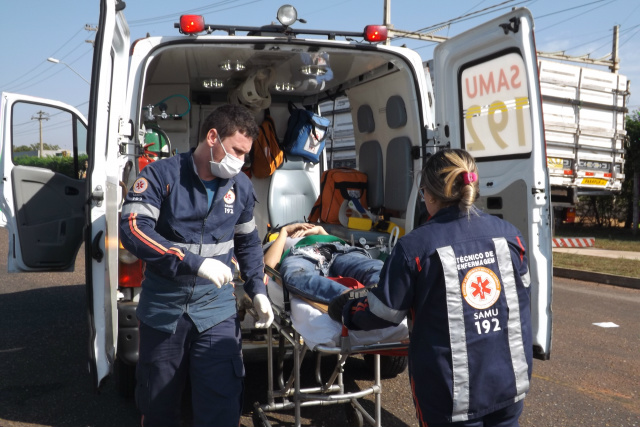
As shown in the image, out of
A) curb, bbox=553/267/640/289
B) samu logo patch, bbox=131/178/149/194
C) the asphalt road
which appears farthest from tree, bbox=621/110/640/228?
samu logo patch, bbox=131/178/149/194

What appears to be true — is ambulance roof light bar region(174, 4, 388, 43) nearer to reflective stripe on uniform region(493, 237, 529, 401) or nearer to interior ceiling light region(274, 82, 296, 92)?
interior ceiling light region(274, 82, 296, 92)

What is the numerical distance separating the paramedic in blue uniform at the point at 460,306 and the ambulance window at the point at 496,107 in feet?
5.68

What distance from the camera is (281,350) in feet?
11.7

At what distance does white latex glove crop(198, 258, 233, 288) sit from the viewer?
2396mm

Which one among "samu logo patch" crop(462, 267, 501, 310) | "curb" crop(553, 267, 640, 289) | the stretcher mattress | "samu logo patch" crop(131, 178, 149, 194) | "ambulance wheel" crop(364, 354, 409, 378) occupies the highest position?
"samu logo patch" crop(131, 178, 149, 194)

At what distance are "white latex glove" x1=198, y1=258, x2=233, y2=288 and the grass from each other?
839cm

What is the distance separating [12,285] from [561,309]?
23.2ft

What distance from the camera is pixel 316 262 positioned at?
3.96 metres

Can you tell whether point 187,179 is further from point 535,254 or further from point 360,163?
point 360,163

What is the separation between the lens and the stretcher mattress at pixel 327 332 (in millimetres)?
2723

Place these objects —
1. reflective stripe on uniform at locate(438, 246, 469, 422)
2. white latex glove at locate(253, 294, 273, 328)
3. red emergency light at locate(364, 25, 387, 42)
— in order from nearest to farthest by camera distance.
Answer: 1. reflective stripe on uniform at locate(438, 246, 469, 422)
2. white latex glove at locate(253, 294, 273, 328)
3. red emergency light at locate(364, 25, 387, 42)

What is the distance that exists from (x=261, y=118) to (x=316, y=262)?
286cm

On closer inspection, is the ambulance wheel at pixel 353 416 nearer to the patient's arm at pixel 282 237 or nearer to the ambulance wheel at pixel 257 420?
the ambulance wheel at pixel 257 420

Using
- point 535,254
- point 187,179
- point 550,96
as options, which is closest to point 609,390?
point 535,254
